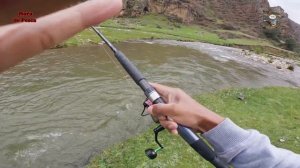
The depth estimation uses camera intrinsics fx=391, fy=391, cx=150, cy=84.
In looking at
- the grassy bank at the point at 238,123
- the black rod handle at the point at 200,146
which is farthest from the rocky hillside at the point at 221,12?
Result: the black rod handle at the point at 200,146

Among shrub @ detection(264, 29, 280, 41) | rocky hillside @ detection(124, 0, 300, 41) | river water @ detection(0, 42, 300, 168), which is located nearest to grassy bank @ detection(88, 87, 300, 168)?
river water @ detection(0, 42, 300, 168)

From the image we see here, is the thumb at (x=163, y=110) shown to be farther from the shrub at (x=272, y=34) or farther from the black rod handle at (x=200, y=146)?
the shrub at (x=272, y=34)

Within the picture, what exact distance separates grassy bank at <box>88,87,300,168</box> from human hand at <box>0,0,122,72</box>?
9.27m

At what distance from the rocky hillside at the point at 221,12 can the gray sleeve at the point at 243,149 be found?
8172 cm

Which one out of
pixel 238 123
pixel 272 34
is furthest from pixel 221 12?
pixel 238 123

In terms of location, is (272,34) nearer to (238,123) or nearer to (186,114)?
(238,123)

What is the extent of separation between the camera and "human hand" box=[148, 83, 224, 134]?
8.62ft

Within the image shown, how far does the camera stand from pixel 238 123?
45.6ft

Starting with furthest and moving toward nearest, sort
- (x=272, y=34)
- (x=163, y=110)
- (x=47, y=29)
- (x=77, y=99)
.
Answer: (x=272, y=34) → (x=77, y=99) → (x=163, y=110) → (x=47, y=29)

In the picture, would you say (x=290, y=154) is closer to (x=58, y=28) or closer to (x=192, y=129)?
(x=192, y=129)

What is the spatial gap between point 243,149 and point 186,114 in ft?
1.46

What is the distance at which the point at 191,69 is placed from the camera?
25.6 m

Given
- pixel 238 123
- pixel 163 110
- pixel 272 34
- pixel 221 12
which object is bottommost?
pixel 272 34

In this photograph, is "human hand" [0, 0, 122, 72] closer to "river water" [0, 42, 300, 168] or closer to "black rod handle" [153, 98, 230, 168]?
"black rod handle" [153, 98, 230, 168]
